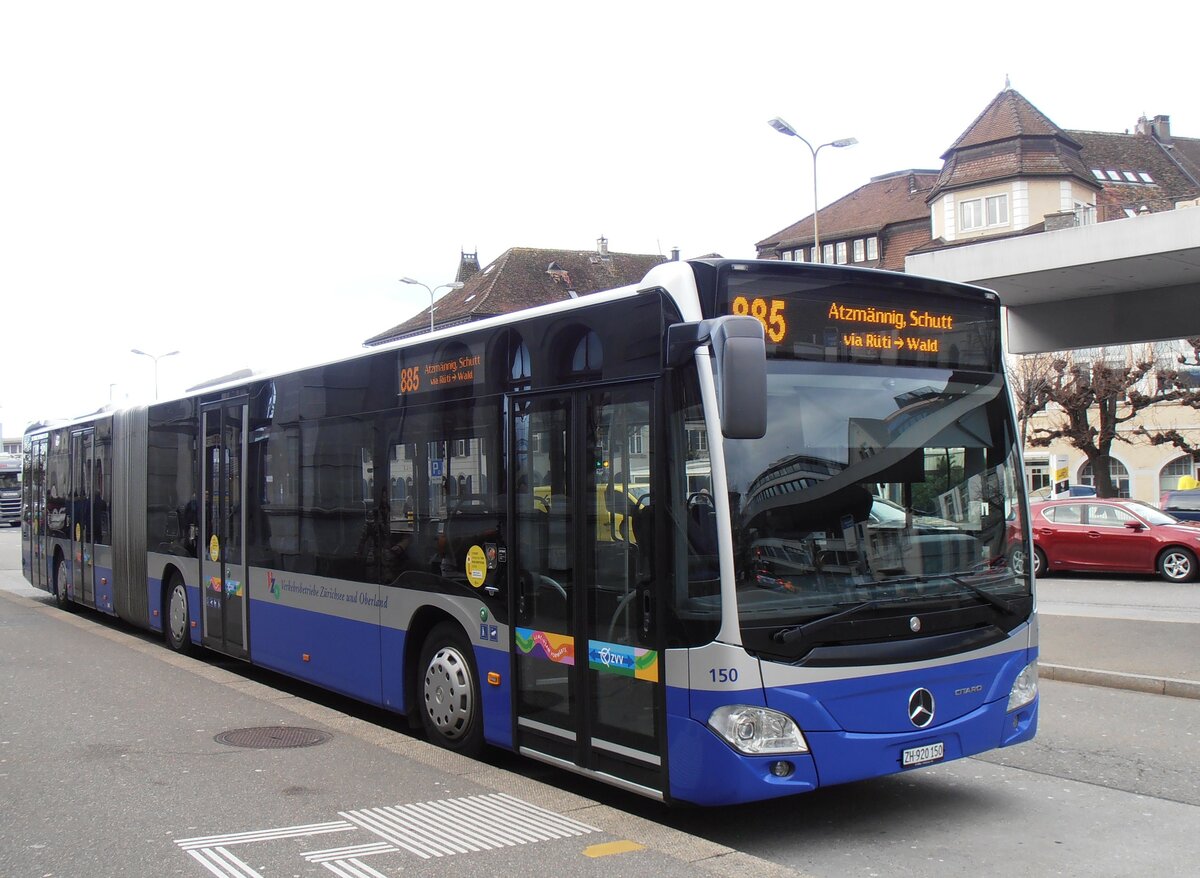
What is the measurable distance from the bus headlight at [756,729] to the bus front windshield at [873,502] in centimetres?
32

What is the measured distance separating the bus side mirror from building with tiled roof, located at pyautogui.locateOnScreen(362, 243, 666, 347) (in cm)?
5804

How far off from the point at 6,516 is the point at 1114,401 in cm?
5343

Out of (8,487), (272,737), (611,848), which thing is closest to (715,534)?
(611,848)

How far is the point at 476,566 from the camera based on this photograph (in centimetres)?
746

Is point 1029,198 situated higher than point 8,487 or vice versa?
point 1029,198

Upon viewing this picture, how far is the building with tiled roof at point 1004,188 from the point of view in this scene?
185ft

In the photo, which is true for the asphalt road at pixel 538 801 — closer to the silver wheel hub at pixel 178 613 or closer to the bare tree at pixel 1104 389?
the silver wheel hub at pixel 178 613

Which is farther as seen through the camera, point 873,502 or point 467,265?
point 467,265

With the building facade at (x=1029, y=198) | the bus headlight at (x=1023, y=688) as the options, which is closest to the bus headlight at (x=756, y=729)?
the bus headlight at (x=1023, y=688)

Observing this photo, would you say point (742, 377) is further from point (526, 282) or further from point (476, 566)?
point (526, 282)

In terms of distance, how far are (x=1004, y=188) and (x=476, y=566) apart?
55.1 metres

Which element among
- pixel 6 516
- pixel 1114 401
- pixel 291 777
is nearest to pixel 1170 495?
pixel 1114 401

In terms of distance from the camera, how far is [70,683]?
10453 mm

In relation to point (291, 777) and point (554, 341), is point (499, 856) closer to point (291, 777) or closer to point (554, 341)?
point (291, 777)
